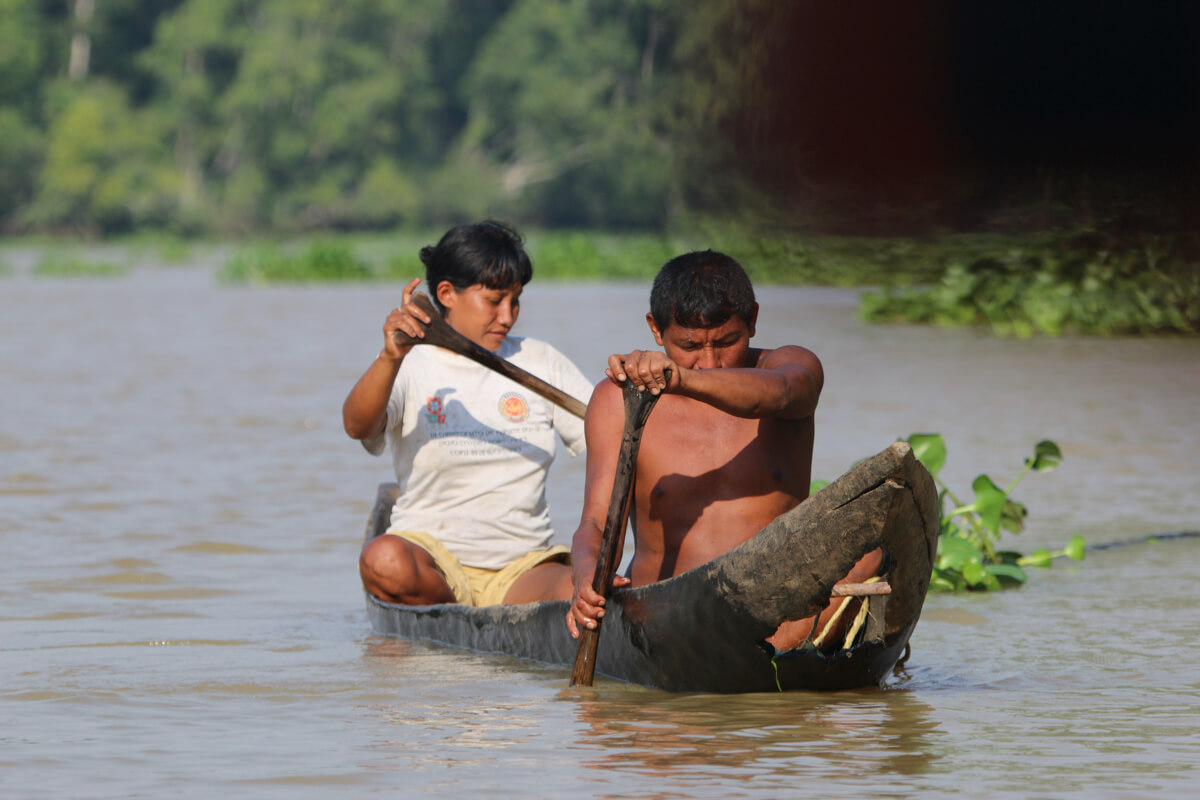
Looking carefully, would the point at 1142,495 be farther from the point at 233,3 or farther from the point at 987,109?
the point at 233,3

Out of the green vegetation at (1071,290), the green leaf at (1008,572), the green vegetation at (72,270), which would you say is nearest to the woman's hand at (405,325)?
the green leaf at (1008,572)

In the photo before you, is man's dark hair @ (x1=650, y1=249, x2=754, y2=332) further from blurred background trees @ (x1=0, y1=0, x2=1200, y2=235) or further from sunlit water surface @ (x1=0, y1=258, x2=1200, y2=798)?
blurred background trees @ (x1=0, y1=0, x2=1200, y2=235)

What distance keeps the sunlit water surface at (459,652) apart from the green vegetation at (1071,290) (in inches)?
34.2

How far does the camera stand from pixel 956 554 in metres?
4.91

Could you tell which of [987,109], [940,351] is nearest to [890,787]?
[987,109]

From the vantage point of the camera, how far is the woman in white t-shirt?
4133 millimetres

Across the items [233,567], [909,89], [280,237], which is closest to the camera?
[233,567]

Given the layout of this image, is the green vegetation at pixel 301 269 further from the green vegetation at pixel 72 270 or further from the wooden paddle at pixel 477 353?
the wooden paddle at pixel 477 353

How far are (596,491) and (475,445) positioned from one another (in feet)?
2.52

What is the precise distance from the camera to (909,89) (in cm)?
587

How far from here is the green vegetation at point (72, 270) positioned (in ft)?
84.3

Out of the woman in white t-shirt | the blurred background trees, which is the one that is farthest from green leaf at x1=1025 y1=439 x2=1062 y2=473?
the blurred background trees

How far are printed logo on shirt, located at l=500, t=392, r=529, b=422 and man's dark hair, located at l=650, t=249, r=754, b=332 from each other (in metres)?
0.98

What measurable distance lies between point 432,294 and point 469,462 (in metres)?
0.41
